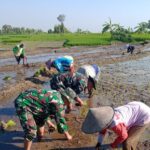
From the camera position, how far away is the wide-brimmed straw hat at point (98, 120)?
4.34 metres

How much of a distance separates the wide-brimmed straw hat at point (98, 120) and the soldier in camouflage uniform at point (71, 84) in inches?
77.7

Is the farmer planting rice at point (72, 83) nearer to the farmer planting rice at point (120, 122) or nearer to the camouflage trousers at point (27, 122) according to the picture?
the camouflage trousers at point (27, 122)

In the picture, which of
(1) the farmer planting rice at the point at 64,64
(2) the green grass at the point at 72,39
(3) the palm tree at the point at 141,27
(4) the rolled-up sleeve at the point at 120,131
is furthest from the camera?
(3) the palm tree at the point at 141,27

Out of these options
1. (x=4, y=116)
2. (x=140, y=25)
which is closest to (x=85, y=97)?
(x=4, y=116)

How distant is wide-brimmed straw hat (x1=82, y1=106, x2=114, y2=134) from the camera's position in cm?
434

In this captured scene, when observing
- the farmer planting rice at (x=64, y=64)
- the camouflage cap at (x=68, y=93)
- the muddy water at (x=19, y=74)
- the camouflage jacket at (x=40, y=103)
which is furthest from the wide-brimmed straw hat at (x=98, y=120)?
the muddy water at (x=19, y=74)

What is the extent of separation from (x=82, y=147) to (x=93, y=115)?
163 centimetres

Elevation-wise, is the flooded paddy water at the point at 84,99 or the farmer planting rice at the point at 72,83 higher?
the farmer planting rice at the point at 72,83

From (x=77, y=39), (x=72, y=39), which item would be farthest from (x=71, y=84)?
(x=72, y=39)

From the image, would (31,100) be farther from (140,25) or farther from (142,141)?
(140,25)

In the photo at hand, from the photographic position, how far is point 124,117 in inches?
185

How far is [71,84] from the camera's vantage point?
6.56 m

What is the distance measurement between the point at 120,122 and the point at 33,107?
140 centimetres

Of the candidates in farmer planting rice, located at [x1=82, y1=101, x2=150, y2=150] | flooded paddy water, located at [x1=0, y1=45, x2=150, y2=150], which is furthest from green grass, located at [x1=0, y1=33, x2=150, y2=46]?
farmer planting rice, located at [x1=82, y1=101, x2=150, y2=150]
